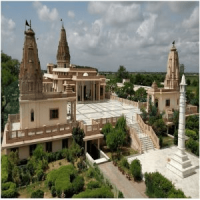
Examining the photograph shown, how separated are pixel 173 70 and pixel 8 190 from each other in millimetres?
23366

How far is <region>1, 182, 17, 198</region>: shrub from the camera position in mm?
10883

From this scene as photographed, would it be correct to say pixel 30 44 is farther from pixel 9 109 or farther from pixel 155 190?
pixel 155 190

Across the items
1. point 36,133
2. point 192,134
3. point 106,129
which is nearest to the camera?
point 36,133

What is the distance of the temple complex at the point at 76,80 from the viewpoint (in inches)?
1265

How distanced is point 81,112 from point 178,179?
605 inches

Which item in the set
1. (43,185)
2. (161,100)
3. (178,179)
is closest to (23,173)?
(43,185)

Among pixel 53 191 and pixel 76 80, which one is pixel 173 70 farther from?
pixel 53 191

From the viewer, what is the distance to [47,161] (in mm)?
14664

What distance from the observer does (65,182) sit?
11.4 m

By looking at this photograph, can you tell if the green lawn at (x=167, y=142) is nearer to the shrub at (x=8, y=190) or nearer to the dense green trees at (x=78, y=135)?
the dense green trees at (x=78, y=135)

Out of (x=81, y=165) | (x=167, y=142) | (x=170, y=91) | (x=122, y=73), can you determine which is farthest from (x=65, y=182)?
(x=122, y=73)

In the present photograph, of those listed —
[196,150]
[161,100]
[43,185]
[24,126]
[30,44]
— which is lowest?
[43,185]

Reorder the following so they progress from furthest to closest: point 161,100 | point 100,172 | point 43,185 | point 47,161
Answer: point 161,100, point 47,161, point 100,172, point 43,185

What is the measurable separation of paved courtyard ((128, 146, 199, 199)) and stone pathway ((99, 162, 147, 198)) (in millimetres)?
1510
